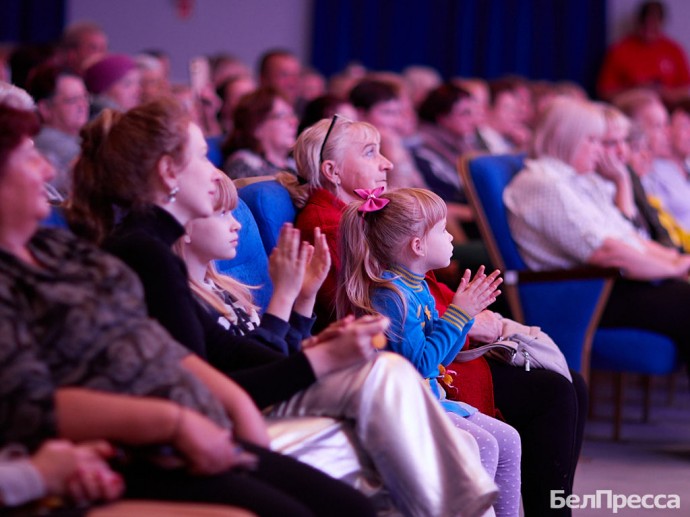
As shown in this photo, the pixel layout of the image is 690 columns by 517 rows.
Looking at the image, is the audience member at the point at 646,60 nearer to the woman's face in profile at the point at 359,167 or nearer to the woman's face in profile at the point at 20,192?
the woman's face in profile at the point at 359,167

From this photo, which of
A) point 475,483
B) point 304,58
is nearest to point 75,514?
point 475,483

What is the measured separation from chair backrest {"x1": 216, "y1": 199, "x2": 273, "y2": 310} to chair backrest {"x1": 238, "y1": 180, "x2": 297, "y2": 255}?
0.05 meters

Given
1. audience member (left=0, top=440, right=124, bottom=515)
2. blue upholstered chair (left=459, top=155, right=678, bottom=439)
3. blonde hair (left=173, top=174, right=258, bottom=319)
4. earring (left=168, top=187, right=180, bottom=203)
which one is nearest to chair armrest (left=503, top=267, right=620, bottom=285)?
blue upholstered chair (left=459, top=155, right=678, bottom=439)

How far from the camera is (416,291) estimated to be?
238cm

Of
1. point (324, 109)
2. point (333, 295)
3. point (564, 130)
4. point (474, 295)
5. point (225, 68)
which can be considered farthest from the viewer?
point (225, 68)

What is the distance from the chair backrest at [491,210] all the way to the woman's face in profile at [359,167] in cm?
93

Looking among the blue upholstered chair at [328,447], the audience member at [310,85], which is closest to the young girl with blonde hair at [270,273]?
the blue upholstered chair at [328,447]

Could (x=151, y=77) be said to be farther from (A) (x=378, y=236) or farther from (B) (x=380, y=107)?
(A) (x=378, y=236)

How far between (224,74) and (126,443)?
5.06 metres

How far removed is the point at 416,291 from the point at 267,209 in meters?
0.48

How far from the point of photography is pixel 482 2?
8.80m

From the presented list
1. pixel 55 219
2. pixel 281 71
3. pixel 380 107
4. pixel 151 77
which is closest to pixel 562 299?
pixel 380 107

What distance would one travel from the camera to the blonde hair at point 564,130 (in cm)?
375

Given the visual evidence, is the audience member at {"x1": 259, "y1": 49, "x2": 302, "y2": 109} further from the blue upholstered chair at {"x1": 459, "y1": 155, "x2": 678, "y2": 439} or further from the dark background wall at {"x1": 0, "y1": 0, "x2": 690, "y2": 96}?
the dark background wall at {"x1": 0, "y1": 0, "x2": 690, "y2": 96}
